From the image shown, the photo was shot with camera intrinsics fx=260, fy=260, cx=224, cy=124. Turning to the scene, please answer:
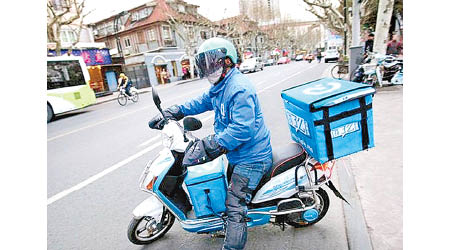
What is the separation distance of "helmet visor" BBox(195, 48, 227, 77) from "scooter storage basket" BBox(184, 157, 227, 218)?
78 cm

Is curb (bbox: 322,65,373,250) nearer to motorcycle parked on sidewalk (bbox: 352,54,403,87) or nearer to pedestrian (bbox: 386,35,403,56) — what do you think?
motorcycle parked on sidewalk (bbox: 352,54,403,87)

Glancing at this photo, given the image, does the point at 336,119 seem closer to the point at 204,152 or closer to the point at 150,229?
the point at 204,152

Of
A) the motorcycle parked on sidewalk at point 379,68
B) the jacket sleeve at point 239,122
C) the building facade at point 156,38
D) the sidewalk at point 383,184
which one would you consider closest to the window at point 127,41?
the building facade at point 156,38

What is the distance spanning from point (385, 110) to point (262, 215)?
5.13 metres

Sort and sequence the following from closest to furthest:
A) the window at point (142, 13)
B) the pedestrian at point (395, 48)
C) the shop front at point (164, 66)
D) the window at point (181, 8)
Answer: the pedestrian at point (395, 48) < the shop front at point (164, 66) < the window at point (142, 13) < the window at point (181, 8)

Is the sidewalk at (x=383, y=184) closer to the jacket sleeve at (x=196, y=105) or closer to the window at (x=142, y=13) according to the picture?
the jacket sleeve at (x=196, y=105)

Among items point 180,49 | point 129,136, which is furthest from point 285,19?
point 129,136

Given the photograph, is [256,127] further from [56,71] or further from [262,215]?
[56,71]

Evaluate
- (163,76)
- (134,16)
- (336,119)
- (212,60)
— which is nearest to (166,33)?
(134,16)

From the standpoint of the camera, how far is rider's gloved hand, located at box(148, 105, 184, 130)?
226cm

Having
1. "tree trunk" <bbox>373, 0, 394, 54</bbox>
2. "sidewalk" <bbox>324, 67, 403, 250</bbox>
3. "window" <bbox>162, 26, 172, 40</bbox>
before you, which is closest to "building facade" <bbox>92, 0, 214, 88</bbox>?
"window" <bbox>162, 26, 172, 40</bbox>

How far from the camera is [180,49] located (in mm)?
34969

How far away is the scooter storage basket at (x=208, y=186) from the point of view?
2145mm

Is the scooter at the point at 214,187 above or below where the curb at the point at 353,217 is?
above
